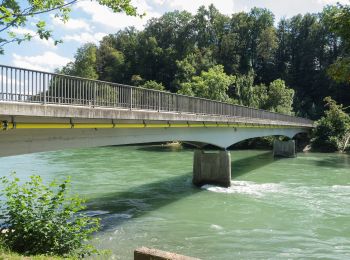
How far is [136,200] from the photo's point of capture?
19.7 metres

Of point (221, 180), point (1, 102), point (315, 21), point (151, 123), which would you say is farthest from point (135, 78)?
point (1, 102)

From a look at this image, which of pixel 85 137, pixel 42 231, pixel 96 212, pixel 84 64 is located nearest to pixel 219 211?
pixel 96 212

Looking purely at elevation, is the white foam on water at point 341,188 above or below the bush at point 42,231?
below

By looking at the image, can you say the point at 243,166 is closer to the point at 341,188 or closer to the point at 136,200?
the point at 341,188

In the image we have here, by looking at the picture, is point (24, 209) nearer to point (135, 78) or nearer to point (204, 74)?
point (204, 74)

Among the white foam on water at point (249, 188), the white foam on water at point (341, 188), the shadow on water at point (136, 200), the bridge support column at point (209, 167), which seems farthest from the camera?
the bridge support column at point (209, 167)

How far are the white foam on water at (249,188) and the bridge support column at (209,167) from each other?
64 cm

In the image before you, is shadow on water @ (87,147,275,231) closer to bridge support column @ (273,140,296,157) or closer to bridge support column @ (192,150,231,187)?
bridge support column @ (192,150,231,187)

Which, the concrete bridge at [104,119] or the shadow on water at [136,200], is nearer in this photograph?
the concrete bridge at [104,119]

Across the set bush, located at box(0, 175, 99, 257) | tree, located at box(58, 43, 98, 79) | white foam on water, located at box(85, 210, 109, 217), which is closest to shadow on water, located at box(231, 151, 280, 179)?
white foam on water, located at box(85, 210, 109, 217)

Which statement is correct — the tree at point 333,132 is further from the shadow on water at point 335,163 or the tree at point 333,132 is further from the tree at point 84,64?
the tree at point 84,64

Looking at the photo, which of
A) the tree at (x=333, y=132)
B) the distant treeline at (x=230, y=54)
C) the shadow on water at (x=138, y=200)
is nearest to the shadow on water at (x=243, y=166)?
the shadow on water at (x=138, y=200)

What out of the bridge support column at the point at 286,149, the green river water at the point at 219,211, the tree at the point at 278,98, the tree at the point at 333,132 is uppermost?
the tree at the point at 278,98

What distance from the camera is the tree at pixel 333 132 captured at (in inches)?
2007
